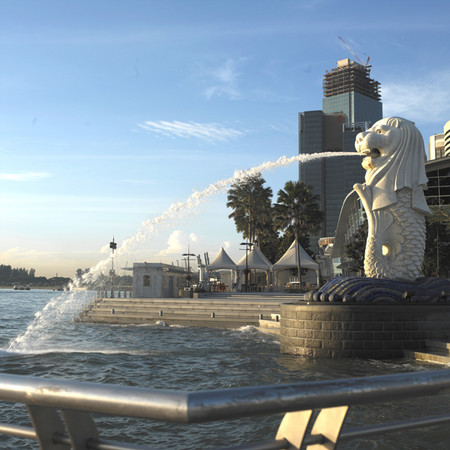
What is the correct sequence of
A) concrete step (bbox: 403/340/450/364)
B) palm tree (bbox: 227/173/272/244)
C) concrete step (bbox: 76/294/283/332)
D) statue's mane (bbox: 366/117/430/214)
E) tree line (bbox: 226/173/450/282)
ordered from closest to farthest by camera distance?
concrete step (bbox: 403/340/450/364), statue's mane (bbox: 366/117/430/214), concrete step (bbox: 76/294/283/332), tree line (bbox: 226/173/450/282), palm tree (bbox: 227/173/272/244)

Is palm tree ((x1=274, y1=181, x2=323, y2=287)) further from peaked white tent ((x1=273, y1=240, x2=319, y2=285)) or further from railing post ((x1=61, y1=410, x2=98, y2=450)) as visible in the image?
railing post ((x1=61, y1=410, x2=98, y2=450))

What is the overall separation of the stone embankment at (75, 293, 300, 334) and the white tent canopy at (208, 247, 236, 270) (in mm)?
12400

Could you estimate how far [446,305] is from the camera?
1470cm

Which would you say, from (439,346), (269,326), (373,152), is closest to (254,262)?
(269,326)

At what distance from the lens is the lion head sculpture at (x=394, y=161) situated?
16625 mm

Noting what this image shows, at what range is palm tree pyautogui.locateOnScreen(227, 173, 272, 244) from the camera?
176 feet

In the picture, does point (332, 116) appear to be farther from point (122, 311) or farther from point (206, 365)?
point (206, 365)

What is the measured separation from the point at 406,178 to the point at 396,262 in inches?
107

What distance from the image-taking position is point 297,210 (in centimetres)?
4238

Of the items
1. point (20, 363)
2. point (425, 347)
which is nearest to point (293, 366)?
point (425, 347)

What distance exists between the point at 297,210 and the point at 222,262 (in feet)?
24.6

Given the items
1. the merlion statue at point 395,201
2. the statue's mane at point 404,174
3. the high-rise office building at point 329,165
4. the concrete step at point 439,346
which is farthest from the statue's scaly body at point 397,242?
the high-rise office building at point 329,165

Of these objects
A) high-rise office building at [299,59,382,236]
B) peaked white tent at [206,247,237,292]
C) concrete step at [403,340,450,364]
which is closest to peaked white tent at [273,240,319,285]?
peaked white tent at [206,247,237,292]

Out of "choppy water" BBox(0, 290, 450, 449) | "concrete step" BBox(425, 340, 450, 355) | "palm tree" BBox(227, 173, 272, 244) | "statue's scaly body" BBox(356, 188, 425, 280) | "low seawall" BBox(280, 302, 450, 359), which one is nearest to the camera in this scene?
"choppy water" BBox(0, 290, 450, 449)
